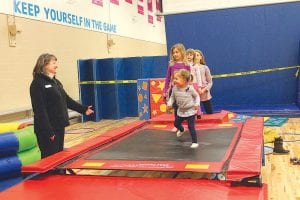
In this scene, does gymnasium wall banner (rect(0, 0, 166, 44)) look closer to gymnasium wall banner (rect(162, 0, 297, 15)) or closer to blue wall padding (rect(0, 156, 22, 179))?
gymnasium wall banner (rect(162, 0, 297, 15))

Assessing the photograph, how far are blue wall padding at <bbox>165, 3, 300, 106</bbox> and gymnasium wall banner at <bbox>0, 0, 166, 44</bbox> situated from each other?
2.21 m

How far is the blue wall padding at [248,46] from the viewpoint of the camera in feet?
30.7

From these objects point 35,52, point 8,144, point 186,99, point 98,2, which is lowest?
point 8,144

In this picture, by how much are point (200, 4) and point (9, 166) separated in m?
7.23

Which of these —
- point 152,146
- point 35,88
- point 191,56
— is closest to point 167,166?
point 152,146

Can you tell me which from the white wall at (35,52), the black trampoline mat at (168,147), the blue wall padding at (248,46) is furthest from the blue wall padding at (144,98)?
the black trampoline mat at (168,147)

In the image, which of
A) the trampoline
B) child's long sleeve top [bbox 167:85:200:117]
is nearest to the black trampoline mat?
the trampoline

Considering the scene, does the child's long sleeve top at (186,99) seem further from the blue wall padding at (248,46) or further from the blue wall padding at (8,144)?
the blue wall padding at (248,46)

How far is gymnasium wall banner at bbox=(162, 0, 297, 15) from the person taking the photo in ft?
30.9

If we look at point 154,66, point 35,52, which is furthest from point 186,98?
point 154,66

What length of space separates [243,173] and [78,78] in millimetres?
7177

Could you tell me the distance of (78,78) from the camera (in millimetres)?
9586

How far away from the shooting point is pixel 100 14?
1085 centimetres

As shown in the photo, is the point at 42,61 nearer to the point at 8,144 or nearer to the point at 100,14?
the point at 8,144
